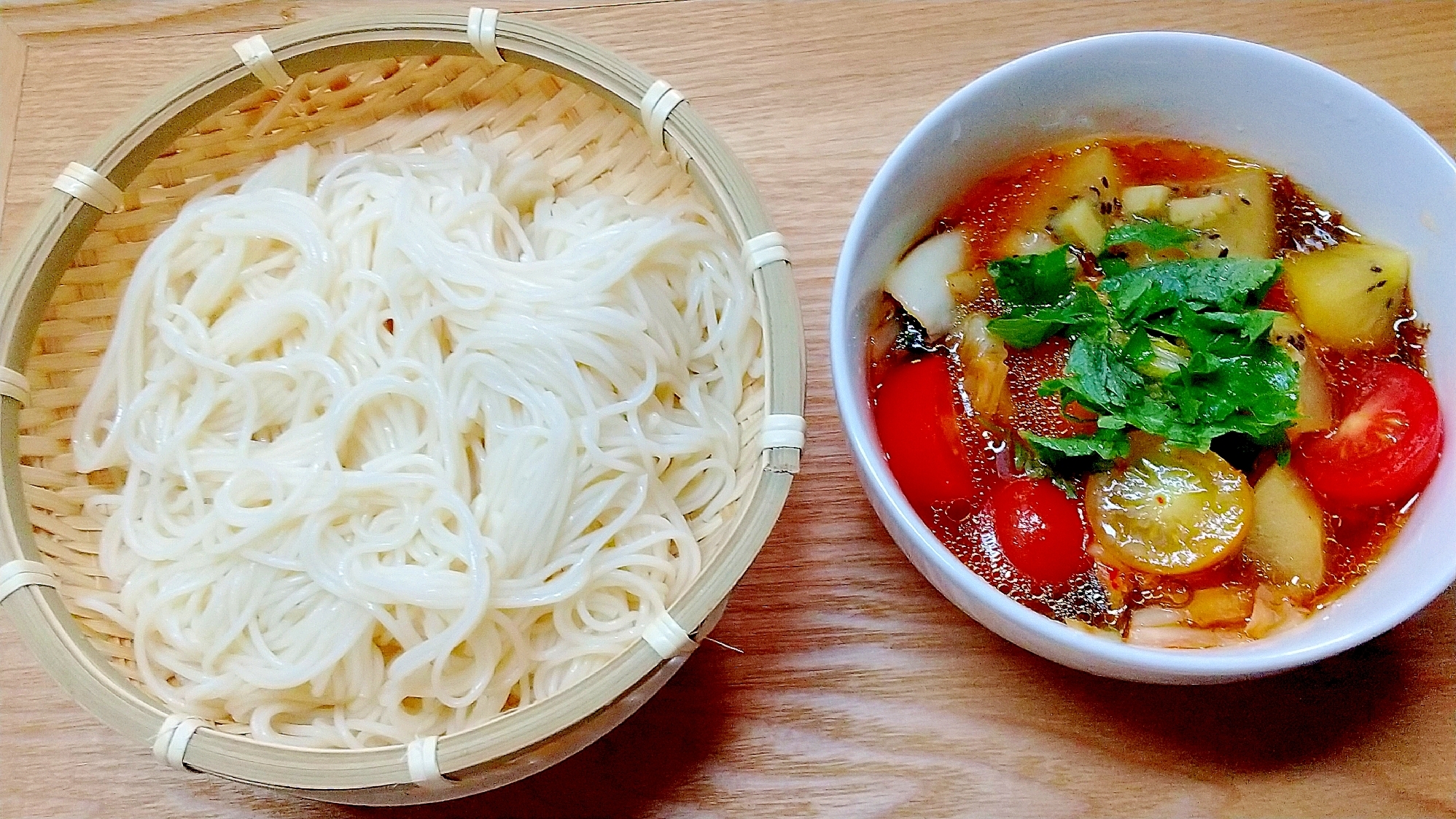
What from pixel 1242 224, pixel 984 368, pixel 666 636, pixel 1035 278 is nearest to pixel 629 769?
pixel 666 636

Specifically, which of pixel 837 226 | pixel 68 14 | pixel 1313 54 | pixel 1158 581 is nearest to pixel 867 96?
pixel 837 226

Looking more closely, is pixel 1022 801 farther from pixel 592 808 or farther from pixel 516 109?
pixel 516 109

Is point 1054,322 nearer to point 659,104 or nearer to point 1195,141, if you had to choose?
point 1195,141

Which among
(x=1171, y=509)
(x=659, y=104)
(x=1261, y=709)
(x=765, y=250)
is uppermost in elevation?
(x=659, y=104)

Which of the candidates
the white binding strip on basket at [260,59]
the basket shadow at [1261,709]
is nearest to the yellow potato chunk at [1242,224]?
the basket shadow at [1261,709]

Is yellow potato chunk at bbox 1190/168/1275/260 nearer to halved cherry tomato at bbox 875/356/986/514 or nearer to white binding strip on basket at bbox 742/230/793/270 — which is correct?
halved cherry tomato at bbox 875/356/986/514
